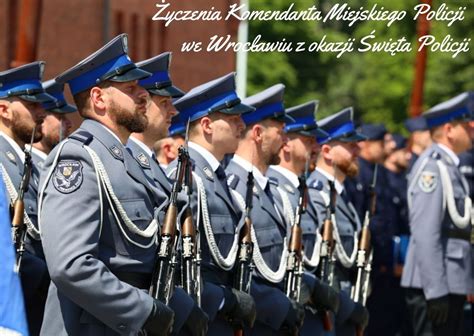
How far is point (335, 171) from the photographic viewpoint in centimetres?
914

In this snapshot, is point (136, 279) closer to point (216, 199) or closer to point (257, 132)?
point (216, 199)

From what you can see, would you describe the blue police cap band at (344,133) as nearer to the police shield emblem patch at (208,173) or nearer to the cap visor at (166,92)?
the police shield emblem patch at (208,173)

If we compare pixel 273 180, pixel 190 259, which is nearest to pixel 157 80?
pixel 190 259

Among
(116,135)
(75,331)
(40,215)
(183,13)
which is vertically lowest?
(75,331)

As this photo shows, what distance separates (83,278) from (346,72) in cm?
4432

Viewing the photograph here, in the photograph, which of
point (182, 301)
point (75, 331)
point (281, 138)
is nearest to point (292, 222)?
point (281, 138)

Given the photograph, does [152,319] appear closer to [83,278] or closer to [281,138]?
[83,278]

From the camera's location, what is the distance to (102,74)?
5629 mm

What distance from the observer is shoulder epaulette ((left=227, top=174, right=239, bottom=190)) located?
713cm

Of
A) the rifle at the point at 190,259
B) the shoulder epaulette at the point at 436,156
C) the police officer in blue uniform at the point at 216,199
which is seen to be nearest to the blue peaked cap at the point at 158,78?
the police officer in blue uniform at the point at 216,199

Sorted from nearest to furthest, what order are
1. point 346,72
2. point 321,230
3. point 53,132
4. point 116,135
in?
1. point 116,135
2. point 53,132
3. point 321,230
4. point 346,72

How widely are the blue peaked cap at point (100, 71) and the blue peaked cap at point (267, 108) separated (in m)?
2.07

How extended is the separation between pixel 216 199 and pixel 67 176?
4.83 ft

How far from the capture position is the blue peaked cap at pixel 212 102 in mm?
6887
